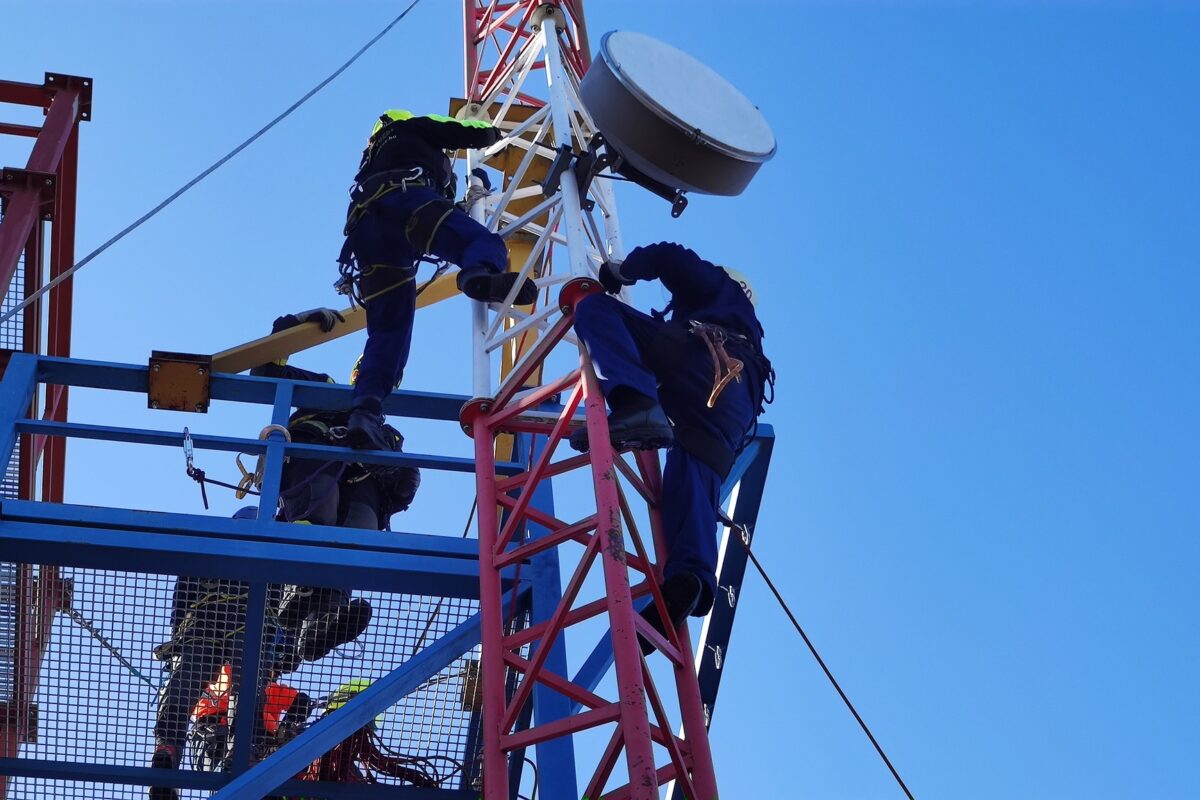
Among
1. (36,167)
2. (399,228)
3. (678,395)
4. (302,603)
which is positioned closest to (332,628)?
(302,603)

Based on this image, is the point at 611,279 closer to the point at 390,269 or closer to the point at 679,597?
the point at 390,269

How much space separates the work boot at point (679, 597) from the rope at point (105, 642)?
277cm

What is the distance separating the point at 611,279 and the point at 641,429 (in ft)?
6.69

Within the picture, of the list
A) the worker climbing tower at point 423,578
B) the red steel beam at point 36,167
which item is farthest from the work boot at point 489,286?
the red steel beam at point 36,167

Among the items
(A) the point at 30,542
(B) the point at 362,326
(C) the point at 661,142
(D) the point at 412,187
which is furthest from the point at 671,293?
(A) the point at 30,542

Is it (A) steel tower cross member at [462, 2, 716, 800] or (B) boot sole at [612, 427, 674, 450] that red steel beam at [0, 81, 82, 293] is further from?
(B) boot sole at [612, 427, 674, 450]

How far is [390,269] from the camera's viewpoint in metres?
10.1

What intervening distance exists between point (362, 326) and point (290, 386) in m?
2.07

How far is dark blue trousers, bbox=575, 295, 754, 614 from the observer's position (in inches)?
303

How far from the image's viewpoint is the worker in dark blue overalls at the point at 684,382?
760 cm

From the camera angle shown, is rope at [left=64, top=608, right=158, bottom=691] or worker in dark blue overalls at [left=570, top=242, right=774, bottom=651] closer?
worker in dark blue overalls at [left=570, top=242, right=774, bottom=651]

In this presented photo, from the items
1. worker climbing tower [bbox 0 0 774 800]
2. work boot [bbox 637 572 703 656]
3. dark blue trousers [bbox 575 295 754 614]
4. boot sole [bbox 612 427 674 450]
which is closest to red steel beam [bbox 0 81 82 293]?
worker climbing tower [bbox 0 0 774 800]

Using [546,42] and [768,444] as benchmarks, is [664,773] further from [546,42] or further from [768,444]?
[546,42]

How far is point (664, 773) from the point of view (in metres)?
7.08
